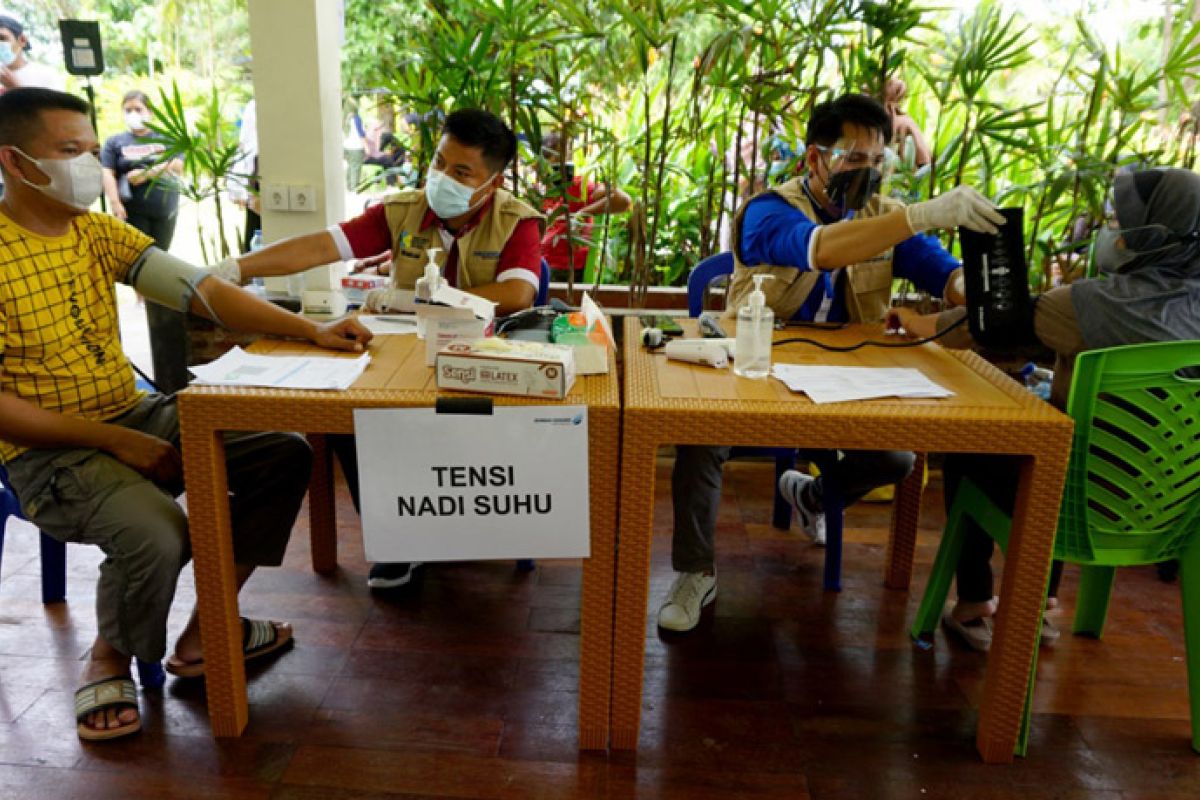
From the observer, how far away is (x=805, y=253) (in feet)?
6.48

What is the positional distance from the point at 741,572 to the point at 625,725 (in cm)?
83

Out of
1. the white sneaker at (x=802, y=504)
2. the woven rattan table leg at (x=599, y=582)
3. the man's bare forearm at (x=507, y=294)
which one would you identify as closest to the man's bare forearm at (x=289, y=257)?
the man's bare forearm at (x=507, y=294)

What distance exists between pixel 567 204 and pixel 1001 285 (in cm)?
172

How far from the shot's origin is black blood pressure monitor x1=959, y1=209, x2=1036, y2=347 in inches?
68.8

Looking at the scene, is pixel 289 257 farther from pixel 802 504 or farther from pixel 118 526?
pixel 802 504

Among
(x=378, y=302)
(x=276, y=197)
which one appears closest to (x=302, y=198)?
(x=276, y=197)

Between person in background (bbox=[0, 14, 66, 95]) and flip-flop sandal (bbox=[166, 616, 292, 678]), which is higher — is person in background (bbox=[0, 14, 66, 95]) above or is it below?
above

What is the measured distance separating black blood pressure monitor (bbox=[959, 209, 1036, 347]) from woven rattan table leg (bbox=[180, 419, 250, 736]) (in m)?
1.48

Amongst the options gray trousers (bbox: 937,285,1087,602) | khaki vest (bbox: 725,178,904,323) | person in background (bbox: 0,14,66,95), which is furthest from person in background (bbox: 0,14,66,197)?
→ gray trousers (bbox: 937,285,1087,602)

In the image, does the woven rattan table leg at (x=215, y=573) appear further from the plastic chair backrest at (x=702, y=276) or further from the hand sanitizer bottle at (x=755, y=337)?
the plastic chair backrest at (x=702, y=276)

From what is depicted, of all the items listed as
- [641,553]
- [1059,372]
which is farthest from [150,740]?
[1059,372]

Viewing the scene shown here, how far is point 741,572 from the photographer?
2.36 m

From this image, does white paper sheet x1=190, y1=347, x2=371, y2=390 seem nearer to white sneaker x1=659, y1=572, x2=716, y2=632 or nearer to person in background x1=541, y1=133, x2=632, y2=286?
white sneaker x1=659, y1=572, x2=716, y2=632

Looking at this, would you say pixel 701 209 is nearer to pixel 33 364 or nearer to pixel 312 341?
pixel 312 341
